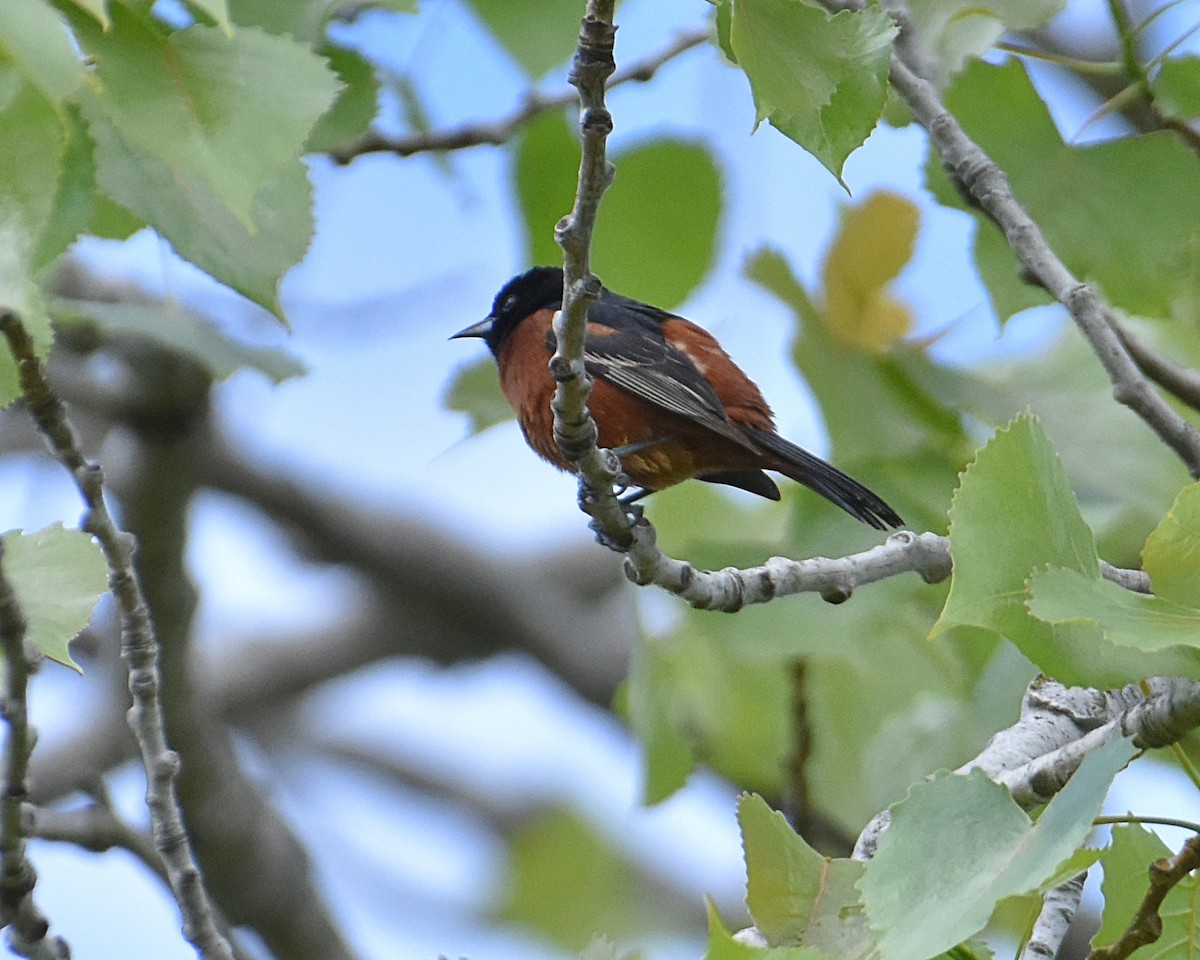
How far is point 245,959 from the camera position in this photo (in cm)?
316

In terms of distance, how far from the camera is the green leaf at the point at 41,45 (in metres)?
1.56

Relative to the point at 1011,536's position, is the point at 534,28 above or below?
above

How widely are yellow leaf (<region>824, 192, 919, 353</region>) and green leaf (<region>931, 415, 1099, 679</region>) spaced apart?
1845 millimetres

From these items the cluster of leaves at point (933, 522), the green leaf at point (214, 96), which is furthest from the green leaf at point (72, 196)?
the cluster of leaves at point (933, 522)

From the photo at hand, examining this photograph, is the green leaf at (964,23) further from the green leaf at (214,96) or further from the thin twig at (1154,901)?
the thin twig at (1154,901)

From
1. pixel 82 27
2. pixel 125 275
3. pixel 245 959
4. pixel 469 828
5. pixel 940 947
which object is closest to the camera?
pixel 940 947

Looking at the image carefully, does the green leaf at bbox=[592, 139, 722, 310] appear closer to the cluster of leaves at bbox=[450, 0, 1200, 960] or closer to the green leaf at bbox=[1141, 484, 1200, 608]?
the cluster of leaves at bbox=[450, 0, 1200, 960]

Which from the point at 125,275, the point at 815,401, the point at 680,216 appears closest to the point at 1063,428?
the point at 815,401

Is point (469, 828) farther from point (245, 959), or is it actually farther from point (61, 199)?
point (61, 199)

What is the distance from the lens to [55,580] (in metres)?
2.12

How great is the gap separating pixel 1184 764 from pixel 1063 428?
5.80 feet

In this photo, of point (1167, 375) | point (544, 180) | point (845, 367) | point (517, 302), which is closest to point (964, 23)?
point (1167, 375)

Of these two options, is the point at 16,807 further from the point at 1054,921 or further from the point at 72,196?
the point at 1054,921

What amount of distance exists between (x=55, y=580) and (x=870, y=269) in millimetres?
2320
